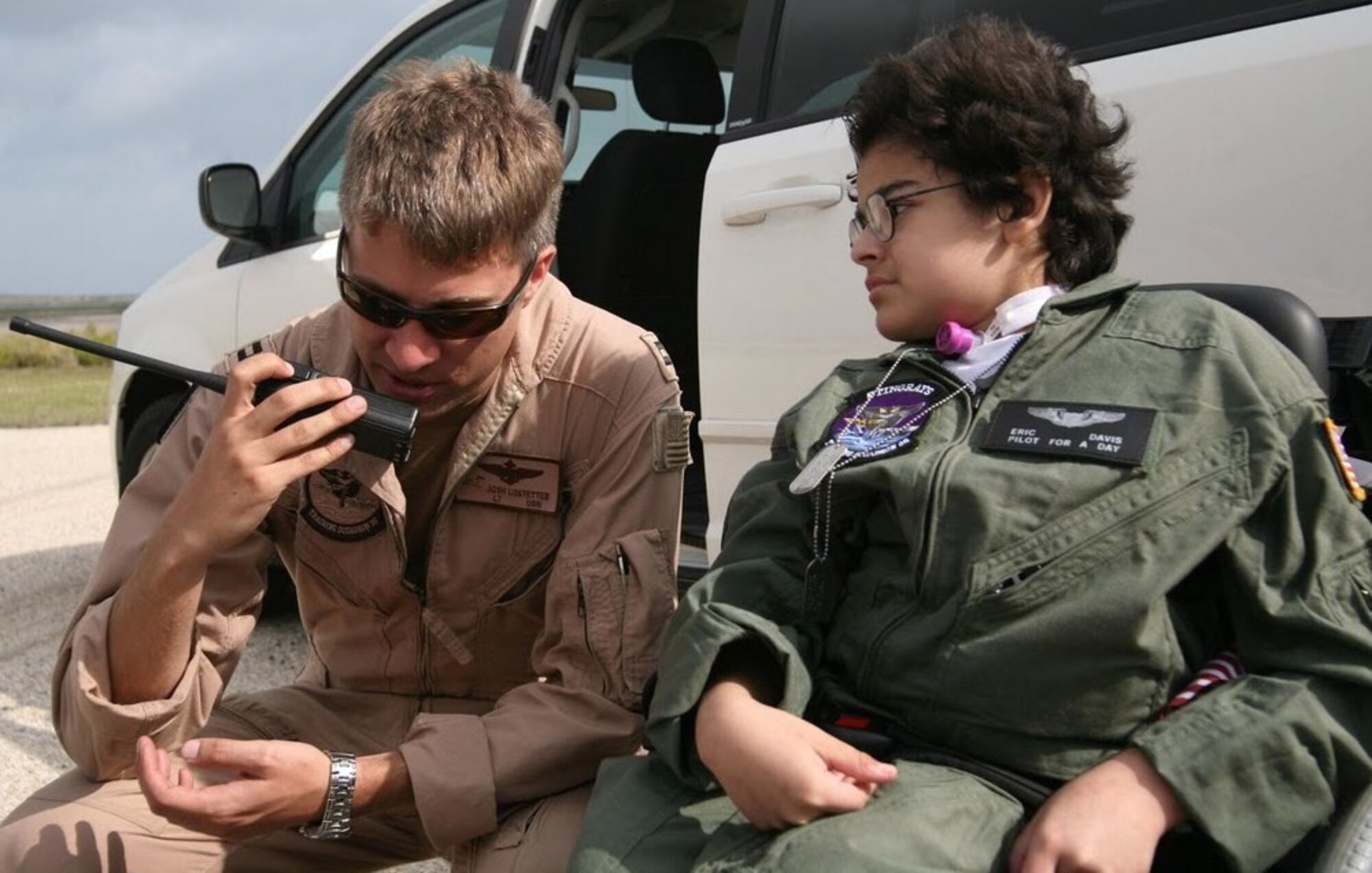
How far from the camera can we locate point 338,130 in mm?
4453

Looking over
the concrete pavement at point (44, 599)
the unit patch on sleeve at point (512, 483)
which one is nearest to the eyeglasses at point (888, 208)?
the unit patch on sleeve at point (512, 483)

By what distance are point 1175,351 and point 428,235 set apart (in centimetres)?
97

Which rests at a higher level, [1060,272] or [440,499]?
[1060,272]

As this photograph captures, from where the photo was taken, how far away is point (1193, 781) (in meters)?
1.33

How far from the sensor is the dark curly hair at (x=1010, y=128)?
1740 millimetres

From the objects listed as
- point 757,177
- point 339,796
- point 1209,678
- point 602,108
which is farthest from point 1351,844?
point 602,108

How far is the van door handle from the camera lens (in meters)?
3.06

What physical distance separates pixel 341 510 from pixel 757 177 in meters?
1.50

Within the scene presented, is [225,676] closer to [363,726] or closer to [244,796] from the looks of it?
[363,726]

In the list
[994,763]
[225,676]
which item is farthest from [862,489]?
[225,676]

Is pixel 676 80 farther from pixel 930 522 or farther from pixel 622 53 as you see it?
pixel 930 522

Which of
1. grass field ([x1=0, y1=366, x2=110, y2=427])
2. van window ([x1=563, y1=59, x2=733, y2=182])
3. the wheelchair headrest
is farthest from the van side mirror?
grass field ([x1=0, y1=366, x2=110, y2=427])

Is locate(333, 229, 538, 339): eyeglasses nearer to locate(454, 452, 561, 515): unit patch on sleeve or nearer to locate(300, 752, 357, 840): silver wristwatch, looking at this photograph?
locate(454, 452, 561, 515): unit patch on sleeve

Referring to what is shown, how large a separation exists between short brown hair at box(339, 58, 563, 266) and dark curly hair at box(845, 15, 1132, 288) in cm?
49
